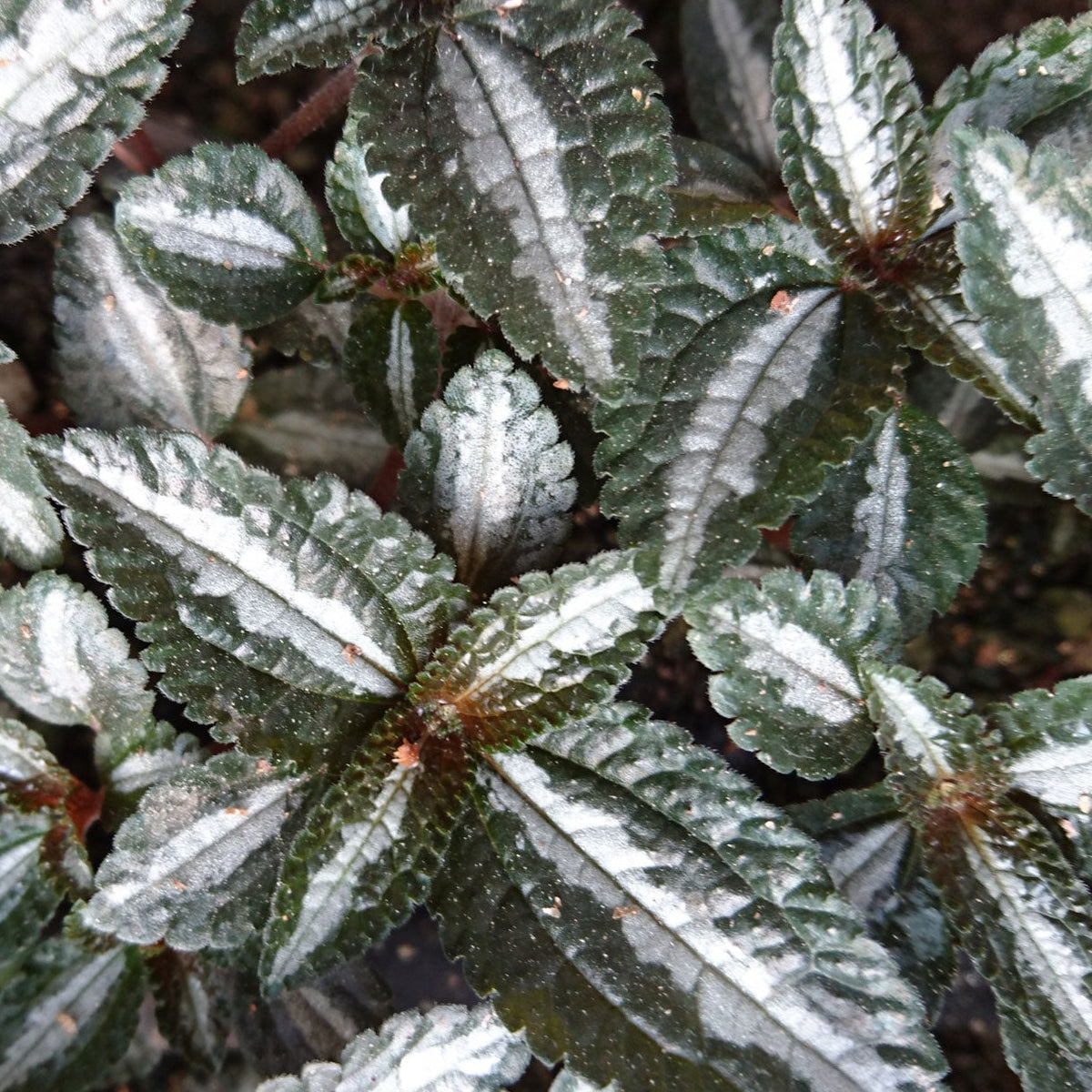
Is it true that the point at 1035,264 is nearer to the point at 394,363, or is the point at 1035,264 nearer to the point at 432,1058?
the point at 394,363

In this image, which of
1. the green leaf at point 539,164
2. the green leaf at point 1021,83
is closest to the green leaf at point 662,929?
the green leaf at point 539,164

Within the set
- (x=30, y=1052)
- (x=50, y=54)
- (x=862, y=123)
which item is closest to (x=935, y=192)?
(x=862, y=123)

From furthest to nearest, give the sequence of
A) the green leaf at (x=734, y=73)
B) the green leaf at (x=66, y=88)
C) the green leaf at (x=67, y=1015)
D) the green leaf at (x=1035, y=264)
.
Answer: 1. the green leaf at (x=734, y=73)
2. the green leaf at (x=67, y=1015)
3. the green leaf at (x=66, y=88)
4. the green leaf at (x=1035, y=264)

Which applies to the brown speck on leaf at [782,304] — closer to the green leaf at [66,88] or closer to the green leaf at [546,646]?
the green leaf at [546,646]

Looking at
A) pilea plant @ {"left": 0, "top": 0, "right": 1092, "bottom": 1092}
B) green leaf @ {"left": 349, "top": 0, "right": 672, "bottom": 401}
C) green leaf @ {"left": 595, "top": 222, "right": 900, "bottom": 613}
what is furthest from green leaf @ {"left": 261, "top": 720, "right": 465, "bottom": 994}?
green leaf @ {"left": 349, "top": 0, "right": 672, "bottom": 401}

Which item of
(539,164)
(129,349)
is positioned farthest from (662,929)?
(129,349)

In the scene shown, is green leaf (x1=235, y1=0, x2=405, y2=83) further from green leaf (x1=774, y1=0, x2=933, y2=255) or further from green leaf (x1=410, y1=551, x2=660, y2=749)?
green leaf (x1=410, y1=551, x2=660, y2=749)
